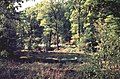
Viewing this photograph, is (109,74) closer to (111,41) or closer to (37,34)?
(111,41)

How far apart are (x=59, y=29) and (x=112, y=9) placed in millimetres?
60610

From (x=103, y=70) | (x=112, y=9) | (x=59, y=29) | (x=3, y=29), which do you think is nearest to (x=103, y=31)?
(x=103, y=70)

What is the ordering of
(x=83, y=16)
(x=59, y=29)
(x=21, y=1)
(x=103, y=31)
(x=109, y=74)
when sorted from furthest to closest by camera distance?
(x=59, y=29) < (x=83, y=16) < (x=103, y=31) < (x=109, y=74) < (x=21, y=1)

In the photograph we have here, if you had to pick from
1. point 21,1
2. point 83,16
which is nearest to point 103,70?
point 21,1

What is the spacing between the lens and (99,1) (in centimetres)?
1161

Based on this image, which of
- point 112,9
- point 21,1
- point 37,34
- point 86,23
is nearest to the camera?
point 21,1

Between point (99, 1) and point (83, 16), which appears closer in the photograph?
point (99, 1)

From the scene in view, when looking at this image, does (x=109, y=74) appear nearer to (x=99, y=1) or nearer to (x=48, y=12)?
(x=99, y=1)

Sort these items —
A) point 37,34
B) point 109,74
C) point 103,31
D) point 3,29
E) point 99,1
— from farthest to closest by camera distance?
point 37,34, point 3,29, point 99,1, point 103,31, point 109,74

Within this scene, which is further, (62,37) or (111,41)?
(62,37)

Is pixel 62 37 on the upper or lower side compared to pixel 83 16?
lower

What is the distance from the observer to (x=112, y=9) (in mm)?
12570

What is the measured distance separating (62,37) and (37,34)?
10398 millimetres

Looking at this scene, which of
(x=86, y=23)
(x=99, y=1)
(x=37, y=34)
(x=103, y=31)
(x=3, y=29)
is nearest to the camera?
(x=103, y=31)
